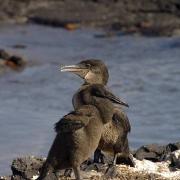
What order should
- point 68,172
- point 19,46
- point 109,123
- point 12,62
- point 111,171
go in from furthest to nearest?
point 19,46 → point 12,62 → point 109,123 → point 111,171 → point 68,172

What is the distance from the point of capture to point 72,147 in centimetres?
772

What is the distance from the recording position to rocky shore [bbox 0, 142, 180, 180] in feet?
27.7

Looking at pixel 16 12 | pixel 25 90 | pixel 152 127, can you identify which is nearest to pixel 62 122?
pixel 152 127

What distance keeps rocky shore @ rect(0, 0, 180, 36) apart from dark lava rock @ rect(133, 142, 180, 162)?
11014 millimetres

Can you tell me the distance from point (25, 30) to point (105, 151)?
1301cm

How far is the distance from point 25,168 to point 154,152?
175 cm

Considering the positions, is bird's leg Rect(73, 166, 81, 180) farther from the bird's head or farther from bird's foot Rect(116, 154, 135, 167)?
the bird's head

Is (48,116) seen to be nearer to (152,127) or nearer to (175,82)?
(152,127)

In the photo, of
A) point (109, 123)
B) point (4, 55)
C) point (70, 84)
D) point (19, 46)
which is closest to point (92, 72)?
point (109, 123)

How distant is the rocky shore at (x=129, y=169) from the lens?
8.43m

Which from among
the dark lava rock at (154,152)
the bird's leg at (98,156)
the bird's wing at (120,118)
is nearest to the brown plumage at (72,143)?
the bird's wing at (120,118)

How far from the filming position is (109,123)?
8.62m

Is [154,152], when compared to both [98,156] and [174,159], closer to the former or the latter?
[174,159]

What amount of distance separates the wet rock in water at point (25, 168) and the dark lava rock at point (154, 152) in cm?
129
